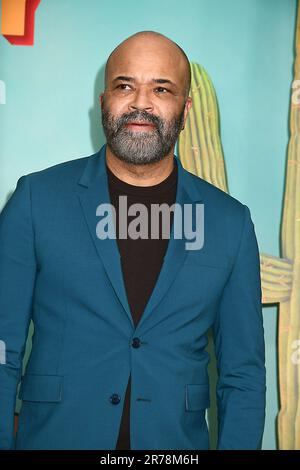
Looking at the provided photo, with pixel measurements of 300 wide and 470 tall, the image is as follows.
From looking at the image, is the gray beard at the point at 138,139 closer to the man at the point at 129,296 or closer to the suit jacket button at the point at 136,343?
the man at the point at 129,296

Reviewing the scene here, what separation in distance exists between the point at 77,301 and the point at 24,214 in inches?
11.1

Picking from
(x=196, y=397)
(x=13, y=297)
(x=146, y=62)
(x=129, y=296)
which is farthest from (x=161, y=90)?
(x=196, y=397)

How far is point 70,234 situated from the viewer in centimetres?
210

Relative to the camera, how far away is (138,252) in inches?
84.1

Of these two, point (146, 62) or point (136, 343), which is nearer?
point (136, 343)

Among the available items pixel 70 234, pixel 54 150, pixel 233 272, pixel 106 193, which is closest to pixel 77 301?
pixel 70 234

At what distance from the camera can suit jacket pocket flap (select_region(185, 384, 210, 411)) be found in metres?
2.11

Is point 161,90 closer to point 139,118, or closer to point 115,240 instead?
point 139,118

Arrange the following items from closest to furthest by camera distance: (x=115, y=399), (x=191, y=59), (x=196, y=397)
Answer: (x=115, y=399), (x=196, y=397), (x=191, y=59)

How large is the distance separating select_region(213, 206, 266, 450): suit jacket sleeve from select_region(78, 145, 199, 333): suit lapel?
0.20 meters

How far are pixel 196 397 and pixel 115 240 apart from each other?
1.63 ft
